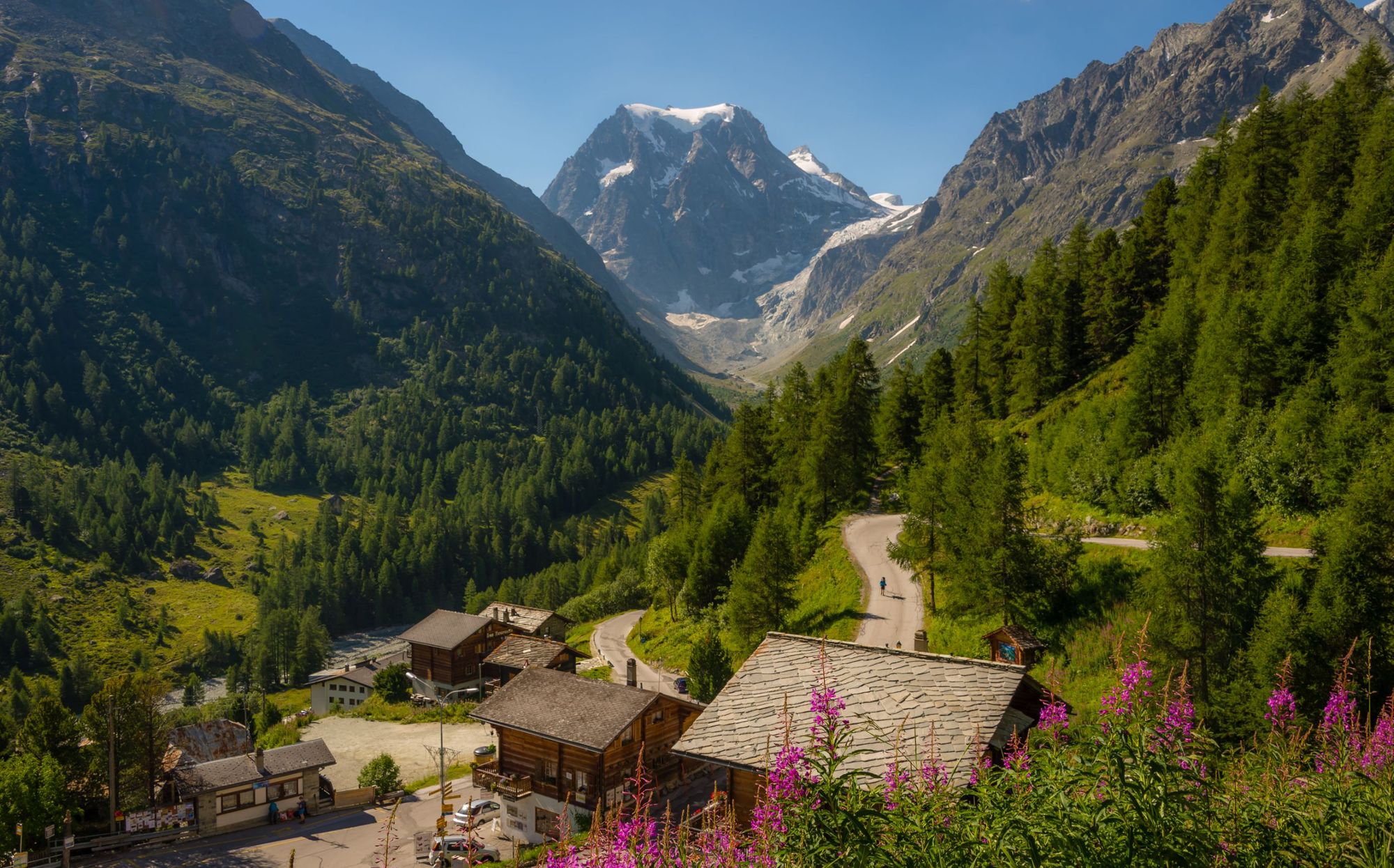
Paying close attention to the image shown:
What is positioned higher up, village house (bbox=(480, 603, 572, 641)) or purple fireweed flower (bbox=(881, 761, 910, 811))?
purple fireweed flower (bbox=(881, 761, 910, 811))

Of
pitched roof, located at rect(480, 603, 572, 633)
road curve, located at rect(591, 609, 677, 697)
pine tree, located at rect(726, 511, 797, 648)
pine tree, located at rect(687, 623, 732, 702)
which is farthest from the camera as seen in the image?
pitched roof, located at rect(480, 603, 572, 633)

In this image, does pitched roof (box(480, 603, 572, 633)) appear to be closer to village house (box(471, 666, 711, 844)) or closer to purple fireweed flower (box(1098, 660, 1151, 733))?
village house (box(471, 666, 711, 844))

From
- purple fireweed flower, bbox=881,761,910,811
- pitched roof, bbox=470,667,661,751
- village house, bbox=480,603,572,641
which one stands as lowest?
village house, bbox=480,603,572,641

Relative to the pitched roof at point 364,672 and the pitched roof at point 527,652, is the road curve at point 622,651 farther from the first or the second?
the pitched roof at point 364,672

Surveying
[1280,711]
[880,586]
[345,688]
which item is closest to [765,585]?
[880,586]

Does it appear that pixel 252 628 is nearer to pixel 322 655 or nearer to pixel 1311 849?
pixel 322 655

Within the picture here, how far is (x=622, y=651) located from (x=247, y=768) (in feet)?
113

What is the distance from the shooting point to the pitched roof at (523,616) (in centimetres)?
8675

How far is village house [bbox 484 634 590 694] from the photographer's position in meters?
66.9

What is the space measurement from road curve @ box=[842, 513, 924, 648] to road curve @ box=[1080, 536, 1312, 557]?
33.3ft

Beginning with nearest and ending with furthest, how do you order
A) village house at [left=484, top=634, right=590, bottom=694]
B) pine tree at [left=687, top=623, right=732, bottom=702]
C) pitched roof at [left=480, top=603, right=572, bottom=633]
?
pine tree at [left=687, top=623, right=732, bottom=702] < village house at [left=484, top=634, right=590, bottom=694] < pitched roof at [left=480, top=603, right=572, bottom=633]


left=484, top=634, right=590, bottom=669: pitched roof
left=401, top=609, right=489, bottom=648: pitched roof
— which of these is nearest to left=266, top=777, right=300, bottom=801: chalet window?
left=484, top=634, right=590, bottom=669: pitched roof

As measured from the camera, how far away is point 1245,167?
193 ft

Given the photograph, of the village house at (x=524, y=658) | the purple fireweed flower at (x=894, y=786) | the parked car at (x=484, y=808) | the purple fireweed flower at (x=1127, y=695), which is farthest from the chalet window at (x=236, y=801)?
the purple fireweed flower at (x=1127, y=695)
